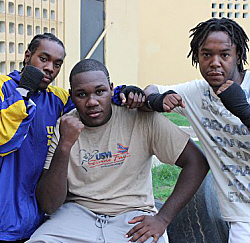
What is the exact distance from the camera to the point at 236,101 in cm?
235

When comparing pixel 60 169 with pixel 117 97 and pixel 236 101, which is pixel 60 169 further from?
pixel 236 101

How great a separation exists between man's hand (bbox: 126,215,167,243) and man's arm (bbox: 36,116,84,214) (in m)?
0.44

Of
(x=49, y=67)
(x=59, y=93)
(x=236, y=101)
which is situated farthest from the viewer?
(x=59, y=93)

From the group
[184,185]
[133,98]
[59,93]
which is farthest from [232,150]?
[59,93]

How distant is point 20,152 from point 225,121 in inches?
47.4

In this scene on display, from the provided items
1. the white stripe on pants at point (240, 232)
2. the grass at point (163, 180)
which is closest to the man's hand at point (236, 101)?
the white stripe on pants at point (240, 232)

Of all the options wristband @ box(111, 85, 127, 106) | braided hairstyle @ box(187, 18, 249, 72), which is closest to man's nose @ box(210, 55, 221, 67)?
braided hairstyle @ box(187, 18, 249, 72)

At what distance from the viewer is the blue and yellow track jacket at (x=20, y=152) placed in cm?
245

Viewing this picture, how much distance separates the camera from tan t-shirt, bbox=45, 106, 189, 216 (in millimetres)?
2697

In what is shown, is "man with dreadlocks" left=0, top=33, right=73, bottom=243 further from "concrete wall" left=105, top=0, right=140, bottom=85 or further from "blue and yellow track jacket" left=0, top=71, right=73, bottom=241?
"concrete wall" left=105, top=0, right=140, bottom=85

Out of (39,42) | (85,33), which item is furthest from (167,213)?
(85,33)

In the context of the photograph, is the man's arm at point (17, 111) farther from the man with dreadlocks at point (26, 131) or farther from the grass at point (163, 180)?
the grass at point (163, 180)

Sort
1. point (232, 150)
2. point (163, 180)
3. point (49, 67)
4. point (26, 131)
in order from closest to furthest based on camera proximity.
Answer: point (26, 131) < point (232, 150) < point (49, 67) < point (163, 180)

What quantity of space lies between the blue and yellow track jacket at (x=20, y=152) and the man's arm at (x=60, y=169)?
0.10m
